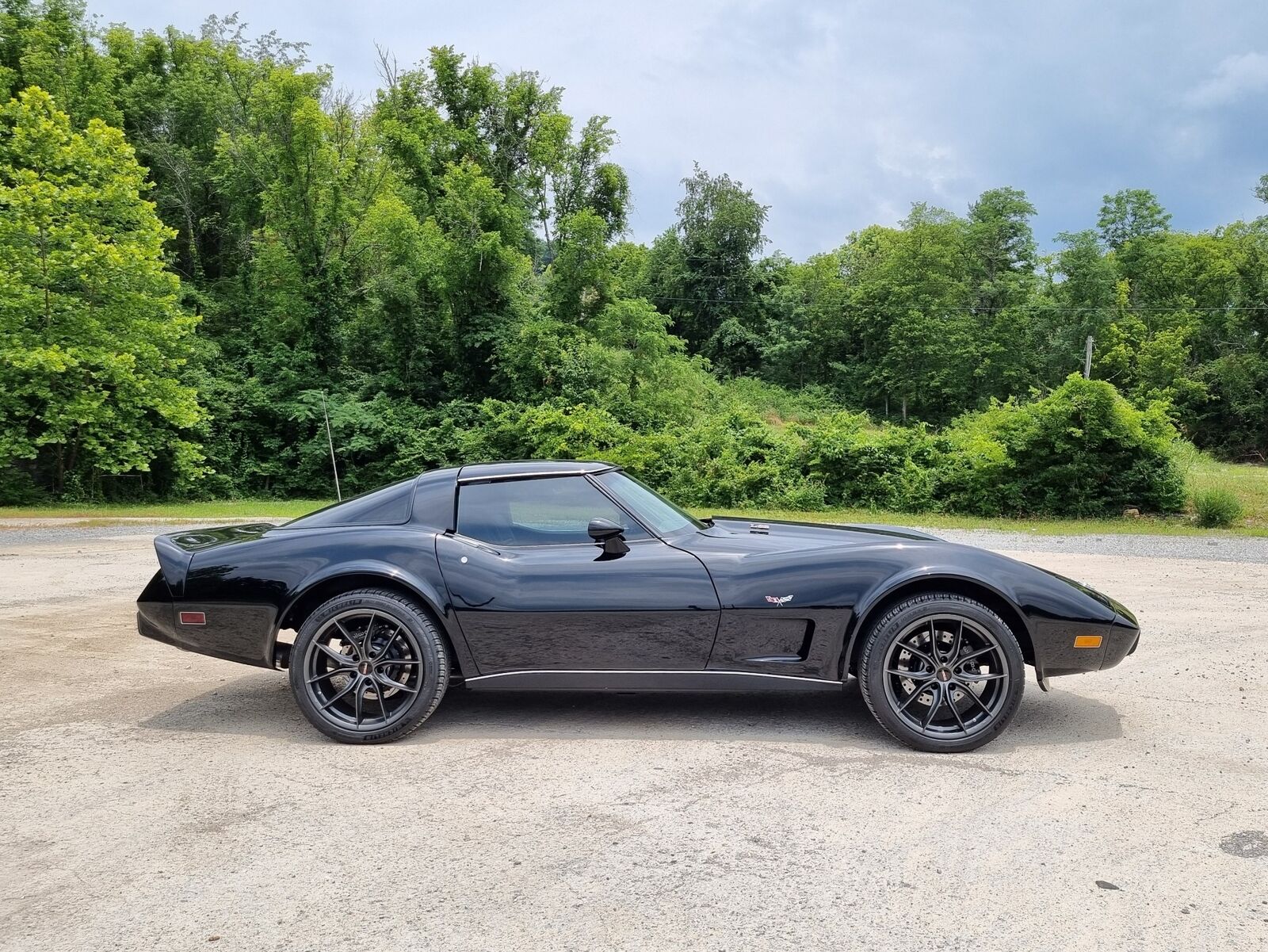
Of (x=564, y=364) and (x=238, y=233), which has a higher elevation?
(x=238, y=233)

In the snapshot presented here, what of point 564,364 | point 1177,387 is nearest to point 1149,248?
point 1177,387

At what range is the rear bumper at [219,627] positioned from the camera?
423 cm

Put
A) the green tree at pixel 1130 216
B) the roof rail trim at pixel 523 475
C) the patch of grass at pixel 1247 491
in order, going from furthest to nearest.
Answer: the green tree at pixel 1130 216 < the patch of grass at pixel 1247 491 < the roof rail trim at pixel 523 475

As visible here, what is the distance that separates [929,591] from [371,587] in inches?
107

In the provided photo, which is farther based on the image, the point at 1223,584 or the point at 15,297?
the point at 15,297

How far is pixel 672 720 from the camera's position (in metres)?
4.41

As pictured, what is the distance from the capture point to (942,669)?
392 cm

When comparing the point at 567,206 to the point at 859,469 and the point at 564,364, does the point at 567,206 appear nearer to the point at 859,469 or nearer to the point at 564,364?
the point at 564,364

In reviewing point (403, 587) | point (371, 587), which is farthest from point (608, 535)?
point (371, 587)

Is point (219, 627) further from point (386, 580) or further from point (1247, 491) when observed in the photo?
point (1247, 491)

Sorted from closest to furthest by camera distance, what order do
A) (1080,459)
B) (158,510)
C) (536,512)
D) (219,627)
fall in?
(219,627) < (536,512) < (1080,459) < (158,510)

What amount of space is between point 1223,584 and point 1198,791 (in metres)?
6.85

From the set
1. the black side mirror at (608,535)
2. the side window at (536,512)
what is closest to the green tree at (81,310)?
the side window at (536,512)

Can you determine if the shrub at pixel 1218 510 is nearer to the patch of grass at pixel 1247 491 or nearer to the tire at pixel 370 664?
the patch of grass at pixel 1247 491
